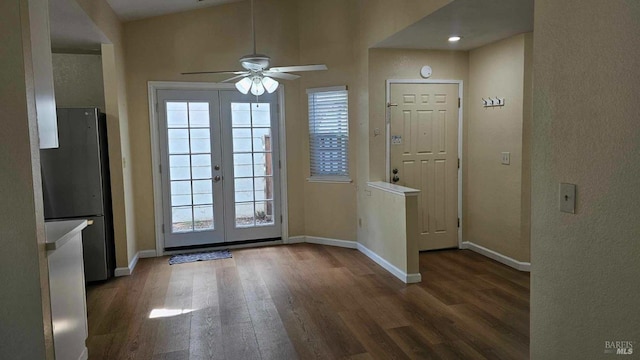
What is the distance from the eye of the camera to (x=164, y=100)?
206 inches

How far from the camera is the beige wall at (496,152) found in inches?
172

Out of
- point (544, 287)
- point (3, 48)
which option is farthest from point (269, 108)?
point (544, 287)

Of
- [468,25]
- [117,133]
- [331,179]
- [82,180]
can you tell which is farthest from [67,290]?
[468,25]

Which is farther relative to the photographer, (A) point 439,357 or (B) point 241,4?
(B) point 241,4

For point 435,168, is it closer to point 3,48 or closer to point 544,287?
point 544,287

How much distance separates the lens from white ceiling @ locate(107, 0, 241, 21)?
14.4 ft

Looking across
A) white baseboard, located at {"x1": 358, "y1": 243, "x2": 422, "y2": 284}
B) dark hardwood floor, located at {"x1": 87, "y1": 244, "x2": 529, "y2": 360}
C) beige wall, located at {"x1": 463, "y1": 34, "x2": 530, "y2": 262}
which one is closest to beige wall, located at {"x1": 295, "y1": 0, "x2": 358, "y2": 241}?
white baseboard, located at {"x1": 358, "y1": 243, "x2": 422, "y2": 284}

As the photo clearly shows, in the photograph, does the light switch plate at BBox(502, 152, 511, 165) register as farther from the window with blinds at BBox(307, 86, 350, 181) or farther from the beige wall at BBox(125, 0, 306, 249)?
the beige wall at BBox(125, 0, 306, 249)

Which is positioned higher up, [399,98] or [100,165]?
[399,98]

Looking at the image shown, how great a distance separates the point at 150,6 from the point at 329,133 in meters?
2.50

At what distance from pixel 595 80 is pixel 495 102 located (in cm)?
319

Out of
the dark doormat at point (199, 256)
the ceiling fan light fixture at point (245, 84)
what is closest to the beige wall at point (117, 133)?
the dark doormat at point (199, 256)

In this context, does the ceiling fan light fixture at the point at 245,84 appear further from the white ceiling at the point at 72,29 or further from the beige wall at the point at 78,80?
the beige wall at the point at 78,80

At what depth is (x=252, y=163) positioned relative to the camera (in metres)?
5.66
